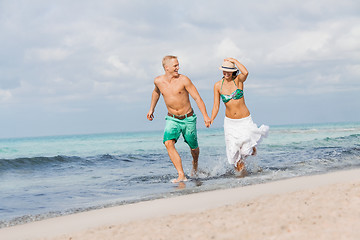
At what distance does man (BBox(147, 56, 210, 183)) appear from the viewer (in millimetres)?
7867

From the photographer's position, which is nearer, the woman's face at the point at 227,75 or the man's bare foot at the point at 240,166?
the woman's face at the point at 227,75

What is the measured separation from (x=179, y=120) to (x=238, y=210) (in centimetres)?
394

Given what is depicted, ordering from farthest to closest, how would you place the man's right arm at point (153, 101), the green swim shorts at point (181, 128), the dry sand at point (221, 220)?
the man's right arm at point (153, 101)
the green swim shorts at point (181, 128)
the dry sand at point (221, 220)

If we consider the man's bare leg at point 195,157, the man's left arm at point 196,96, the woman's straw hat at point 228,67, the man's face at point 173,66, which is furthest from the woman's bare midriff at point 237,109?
the man's face at point 173,66

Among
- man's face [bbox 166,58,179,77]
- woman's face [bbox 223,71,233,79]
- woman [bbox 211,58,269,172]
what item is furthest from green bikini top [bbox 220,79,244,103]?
man's face [bbox 166,58,179,77]

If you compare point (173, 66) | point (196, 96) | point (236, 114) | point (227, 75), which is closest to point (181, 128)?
point (196, 96)

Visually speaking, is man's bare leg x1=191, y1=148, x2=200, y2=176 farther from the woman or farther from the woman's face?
the woman's face

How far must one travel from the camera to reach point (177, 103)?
7.93 metres

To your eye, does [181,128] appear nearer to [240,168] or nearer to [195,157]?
[195,157]

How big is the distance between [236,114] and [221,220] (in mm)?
4349

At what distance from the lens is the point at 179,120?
7980 mm

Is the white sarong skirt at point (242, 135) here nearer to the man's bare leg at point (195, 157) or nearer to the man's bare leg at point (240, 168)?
the man's bare leg at point (240, 168)

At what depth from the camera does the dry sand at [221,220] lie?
11.1 feet

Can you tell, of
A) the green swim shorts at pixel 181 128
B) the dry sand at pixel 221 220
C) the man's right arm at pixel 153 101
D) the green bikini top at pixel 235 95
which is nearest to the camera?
the dry sand at pixel 221 220
